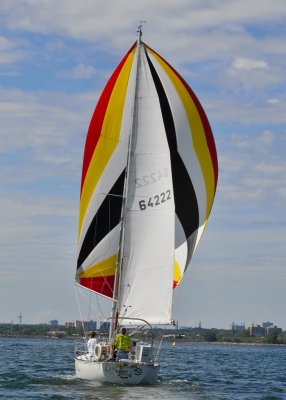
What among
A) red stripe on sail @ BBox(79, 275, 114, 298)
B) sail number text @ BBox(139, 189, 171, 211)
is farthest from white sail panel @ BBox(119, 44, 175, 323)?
red stripe on sail @ BBox(79, 275, 114, 298)

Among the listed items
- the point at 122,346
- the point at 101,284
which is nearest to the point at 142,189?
the point at 101,284

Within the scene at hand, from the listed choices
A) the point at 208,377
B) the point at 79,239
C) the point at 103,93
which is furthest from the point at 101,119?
the point at 208,377

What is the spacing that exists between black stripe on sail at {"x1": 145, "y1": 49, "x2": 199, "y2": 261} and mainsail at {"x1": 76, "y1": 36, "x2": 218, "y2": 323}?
0.03 meters

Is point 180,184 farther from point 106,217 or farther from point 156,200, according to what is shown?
point 106,217

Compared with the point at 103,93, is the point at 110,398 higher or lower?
lower

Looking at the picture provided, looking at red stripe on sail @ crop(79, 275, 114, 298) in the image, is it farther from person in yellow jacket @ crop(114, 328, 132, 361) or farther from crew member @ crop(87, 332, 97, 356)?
person in yellow jacket @ crop(114, 328, 132, 361)

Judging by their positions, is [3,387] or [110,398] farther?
[3,387]

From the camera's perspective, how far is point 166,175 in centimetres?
3044

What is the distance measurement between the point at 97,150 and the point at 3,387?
7511 millimetres

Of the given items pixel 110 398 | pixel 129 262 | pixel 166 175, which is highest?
pixel 166 175

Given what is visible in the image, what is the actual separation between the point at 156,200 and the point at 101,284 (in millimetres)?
3000

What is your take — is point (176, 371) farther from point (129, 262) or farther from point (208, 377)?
point (129, 262)

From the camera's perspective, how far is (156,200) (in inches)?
1201

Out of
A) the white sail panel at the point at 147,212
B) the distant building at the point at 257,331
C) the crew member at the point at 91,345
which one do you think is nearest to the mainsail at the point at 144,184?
the white sail panel at the point at 147,212
